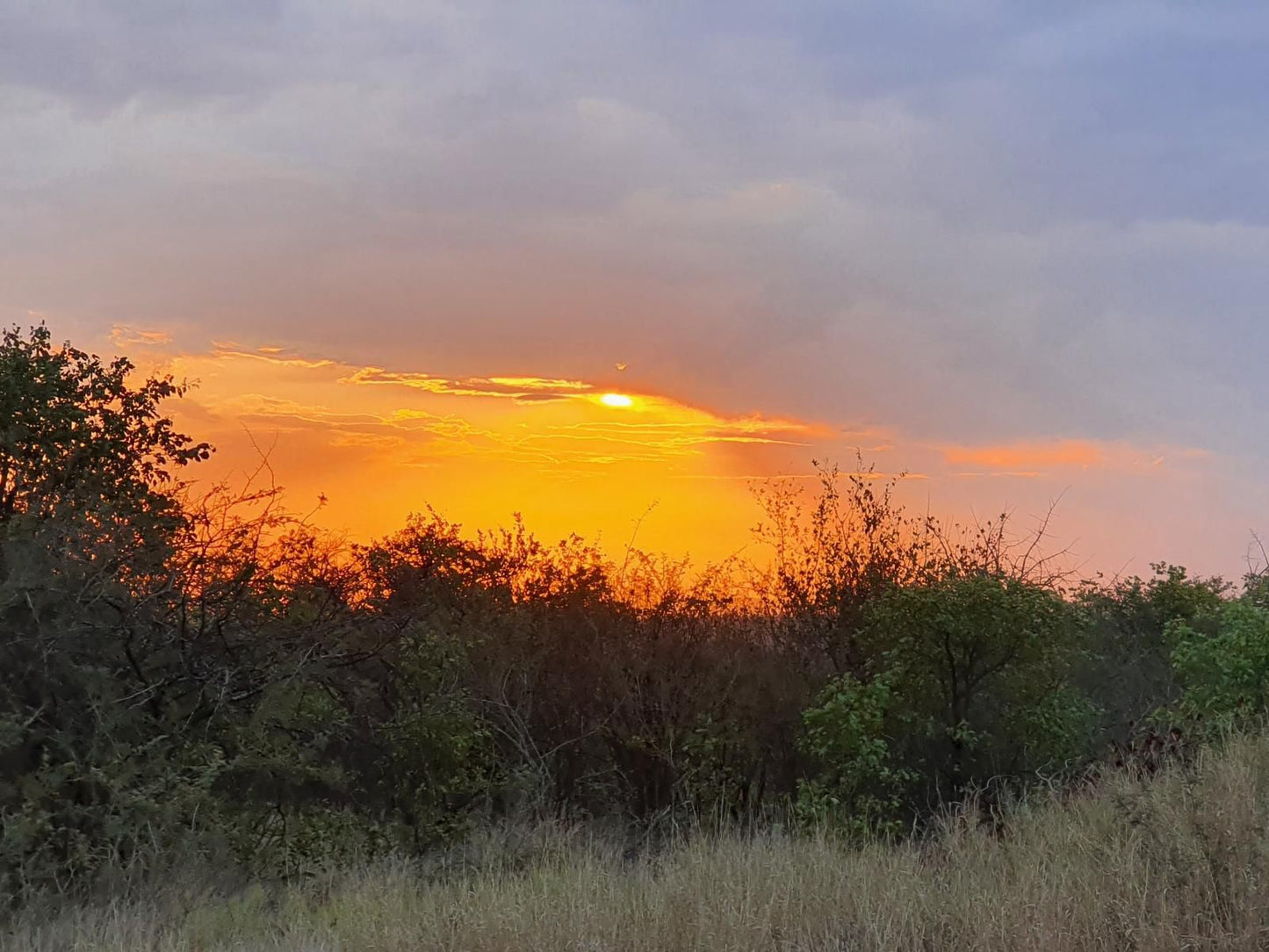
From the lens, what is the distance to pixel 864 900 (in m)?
7.52

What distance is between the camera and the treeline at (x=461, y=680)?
10.8 metres

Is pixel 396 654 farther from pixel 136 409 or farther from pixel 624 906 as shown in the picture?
pixel 624 906

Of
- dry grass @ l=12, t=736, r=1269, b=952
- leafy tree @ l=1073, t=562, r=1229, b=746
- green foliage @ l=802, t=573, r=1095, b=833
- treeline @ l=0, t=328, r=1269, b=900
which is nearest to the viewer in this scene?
dry grass @ l=12, t=736, r=1269, b=952

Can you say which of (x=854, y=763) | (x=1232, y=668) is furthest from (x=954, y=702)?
(x=1232, y=668)

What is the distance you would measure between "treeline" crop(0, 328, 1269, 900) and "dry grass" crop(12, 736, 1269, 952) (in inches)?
73.4

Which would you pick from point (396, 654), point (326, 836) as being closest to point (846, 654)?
point (396, 654)

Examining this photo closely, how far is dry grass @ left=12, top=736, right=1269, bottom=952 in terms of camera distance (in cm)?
677

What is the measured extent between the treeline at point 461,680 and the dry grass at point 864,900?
6.12 feet

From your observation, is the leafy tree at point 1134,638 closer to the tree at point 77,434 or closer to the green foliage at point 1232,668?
the green foliage at point 1232,668

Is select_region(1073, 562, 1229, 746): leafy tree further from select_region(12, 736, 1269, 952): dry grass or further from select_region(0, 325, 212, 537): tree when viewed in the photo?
select_region(0, 325, 212, 537): tree

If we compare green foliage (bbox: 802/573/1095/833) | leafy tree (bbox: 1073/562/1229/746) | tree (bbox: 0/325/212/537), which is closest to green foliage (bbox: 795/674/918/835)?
green foliage (bbox: 802/573/1095/833)

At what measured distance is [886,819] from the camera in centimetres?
1352

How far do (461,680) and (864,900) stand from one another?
8.90 metres

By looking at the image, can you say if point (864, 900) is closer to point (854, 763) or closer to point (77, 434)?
point (854, 763)
